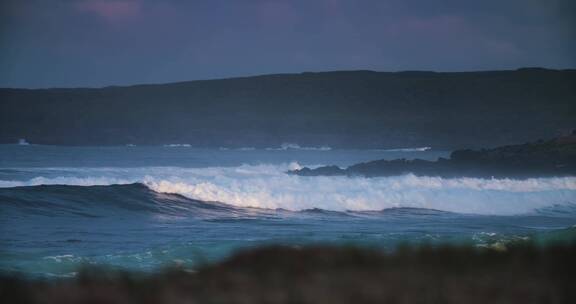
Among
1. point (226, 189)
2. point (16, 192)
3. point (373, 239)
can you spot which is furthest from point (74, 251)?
point (226, 189)

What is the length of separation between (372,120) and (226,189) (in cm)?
7448

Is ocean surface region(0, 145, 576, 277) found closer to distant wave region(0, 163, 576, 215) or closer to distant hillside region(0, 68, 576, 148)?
distant wave region(0, 163, 576, 215)

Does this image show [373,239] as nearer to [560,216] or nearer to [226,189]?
[560,216]

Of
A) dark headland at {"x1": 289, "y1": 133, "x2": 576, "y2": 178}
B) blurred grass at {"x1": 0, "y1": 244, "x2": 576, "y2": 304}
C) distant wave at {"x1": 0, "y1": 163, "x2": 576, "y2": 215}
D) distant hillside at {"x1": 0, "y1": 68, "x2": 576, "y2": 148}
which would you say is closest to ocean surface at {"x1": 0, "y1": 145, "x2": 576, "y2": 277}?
distant wave at {"x1": 0, "y1": 163, "x2": 576, "y2": 215}

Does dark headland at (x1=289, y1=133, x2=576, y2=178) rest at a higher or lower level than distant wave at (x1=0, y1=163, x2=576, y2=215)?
higher

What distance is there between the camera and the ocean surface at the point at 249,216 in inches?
653

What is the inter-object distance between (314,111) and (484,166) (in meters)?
66.5

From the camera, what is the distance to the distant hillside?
9706 cm

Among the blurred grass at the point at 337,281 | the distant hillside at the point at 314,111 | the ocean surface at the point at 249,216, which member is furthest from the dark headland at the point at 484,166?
the distant hillside at the point at 314,111

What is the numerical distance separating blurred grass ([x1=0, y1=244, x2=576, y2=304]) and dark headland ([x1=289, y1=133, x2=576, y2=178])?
128 feet

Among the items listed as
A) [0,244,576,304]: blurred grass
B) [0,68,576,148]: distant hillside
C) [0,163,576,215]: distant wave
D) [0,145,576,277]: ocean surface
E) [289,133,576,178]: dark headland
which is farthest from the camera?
[0,68,576,148]: distant hillside

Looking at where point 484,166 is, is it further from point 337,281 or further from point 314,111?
point 314,111

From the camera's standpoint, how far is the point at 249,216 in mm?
26469

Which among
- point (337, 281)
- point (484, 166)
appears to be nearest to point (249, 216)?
point (337, 281)
